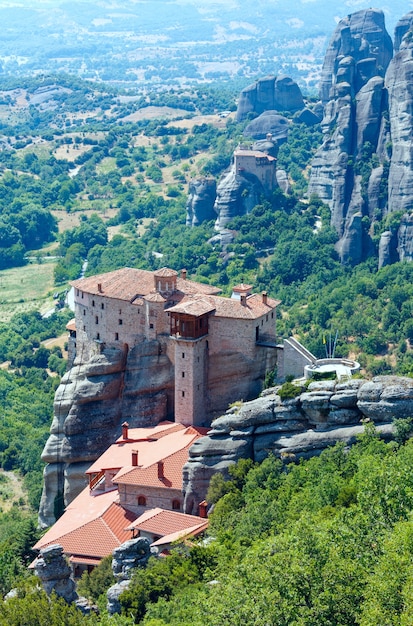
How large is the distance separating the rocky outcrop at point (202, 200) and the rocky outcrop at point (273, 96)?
3666 centimetres

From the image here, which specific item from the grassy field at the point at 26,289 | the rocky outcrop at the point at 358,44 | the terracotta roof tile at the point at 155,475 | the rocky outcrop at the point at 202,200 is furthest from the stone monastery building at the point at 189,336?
the rocky outcrop at the point at 358,44

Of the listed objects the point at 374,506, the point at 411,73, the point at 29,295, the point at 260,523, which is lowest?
the point at 29,295

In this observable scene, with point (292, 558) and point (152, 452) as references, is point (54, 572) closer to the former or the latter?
point (152, 452)

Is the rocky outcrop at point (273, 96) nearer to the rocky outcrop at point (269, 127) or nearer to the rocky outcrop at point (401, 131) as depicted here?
the rocky outcrop at point (269, 127)

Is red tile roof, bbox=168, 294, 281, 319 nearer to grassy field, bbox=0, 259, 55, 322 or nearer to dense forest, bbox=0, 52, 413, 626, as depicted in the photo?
dense forest, bbox=0, 52, 413, 626

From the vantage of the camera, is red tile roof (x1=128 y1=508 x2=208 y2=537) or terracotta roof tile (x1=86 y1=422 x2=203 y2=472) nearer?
red tile roof (x1=128 y1=508 x2=208 y2=537)

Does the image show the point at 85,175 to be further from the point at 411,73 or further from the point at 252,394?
the point at 252,394

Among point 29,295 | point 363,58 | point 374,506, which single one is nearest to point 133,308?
point 374,506

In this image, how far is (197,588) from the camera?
48062mm

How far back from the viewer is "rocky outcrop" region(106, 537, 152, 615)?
49812mm

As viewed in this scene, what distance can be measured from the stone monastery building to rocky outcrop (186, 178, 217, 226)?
58.7 metres

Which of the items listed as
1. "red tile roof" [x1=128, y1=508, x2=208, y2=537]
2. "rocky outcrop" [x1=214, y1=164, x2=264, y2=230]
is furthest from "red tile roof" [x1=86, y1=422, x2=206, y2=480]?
"rocky outcrop" [x1=214, y1=164, x2=264, y2=230]

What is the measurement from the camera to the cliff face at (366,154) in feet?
368

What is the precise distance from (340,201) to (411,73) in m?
12.5
